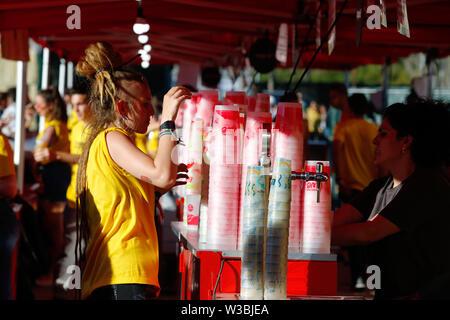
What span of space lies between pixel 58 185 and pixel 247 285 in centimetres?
430

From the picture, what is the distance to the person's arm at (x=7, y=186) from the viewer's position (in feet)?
11.8

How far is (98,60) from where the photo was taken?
8.10 ft

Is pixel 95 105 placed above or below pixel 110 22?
below

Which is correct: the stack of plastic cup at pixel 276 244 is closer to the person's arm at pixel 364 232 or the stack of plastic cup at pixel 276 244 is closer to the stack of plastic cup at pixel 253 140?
the stack of plastic cup at pixel 253 140

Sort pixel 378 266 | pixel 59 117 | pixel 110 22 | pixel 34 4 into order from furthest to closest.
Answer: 1. pixel 59 117
2. pixel 110 22
3. pixel 34 4
4. pixel 378 266

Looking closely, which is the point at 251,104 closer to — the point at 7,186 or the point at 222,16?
the point at 7,186

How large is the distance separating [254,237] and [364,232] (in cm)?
70

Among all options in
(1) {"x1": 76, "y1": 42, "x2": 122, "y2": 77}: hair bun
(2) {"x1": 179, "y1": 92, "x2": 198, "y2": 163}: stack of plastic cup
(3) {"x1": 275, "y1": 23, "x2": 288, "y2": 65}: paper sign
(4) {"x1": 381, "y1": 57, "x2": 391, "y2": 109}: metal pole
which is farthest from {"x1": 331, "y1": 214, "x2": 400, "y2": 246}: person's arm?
(4) {"x1": 381, "y1": 57, "x2": 391, "y2": 109}: metal pole

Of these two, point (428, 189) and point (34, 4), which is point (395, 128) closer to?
point (428, 189)

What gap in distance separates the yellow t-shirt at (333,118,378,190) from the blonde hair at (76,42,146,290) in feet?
12.5

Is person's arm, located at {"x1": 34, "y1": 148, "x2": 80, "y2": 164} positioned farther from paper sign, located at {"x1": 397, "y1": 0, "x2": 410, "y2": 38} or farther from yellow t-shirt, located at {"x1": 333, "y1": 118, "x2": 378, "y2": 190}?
paper sign, located at {"x1": 397, "y1": 0, "x2": 410, "y2": 38}

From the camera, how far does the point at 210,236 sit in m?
2.50

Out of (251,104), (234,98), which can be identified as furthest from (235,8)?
(234,98)
